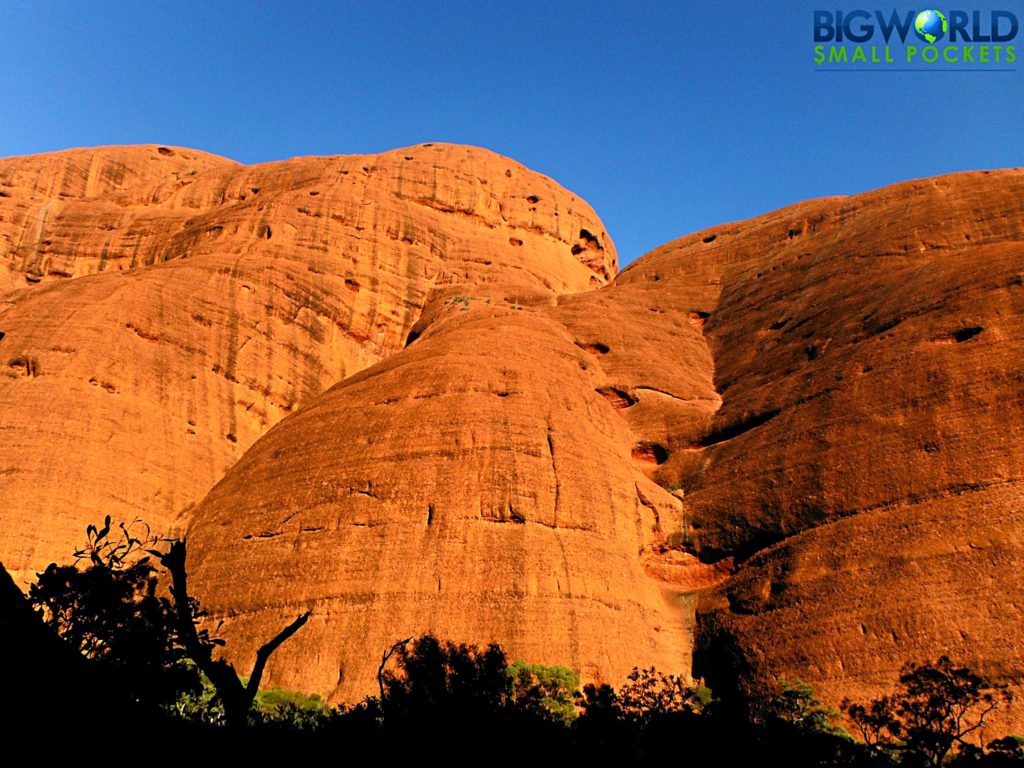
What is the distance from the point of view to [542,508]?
25875 mm

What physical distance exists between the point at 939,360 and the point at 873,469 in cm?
470

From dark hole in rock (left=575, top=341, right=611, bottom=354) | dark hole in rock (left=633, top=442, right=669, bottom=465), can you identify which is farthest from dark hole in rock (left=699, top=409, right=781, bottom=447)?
dark hole in rock (left=575, top=341, right=611, bottom=354)

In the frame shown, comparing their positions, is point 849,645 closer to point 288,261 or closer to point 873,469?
point 873,469

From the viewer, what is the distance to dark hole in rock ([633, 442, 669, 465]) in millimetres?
33125

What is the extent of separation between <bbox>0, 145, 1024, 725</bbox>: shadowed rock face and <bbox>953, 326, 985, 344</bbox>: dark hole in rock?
9 centimetres

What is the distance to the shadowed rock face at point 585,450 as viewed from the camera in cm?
2272

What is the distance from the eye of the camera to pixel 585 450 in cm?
2862

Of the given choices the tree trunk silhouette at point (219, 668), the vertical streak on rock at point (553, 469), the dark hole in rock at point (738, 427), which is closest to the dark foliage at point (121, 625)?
the tree trunk silhouette at point (219, 668)

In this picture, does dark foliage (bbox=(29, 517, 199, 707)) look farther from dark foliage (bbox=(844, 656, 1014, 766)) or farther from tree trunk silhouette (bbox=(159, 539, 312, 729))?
dark foliage (bbox=(844, 656, 1014, 766))

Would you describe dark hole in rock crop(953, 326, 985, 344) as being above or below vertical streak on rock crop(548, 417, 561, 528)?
above

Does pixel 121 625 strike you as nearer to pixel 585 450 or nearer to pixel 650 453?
pixel 585 450

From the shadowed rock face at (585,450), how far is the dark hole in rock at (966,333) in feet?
0.28

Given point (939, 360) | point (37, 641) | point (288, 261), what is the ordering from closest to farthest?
point (37, 641) → point (939, 360) → point (288, 261)

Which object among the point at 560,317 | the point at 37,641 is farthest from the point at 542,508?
the point at 37,641
